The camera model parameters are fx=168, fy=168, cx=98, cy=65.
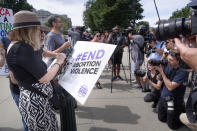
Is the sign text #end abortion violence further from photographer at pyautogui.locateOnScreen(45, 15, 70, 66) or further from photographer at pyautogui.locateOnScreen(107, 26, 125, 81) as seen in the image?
photographer at pyautogui.locateOnScreen(107, 26, 125, 81)

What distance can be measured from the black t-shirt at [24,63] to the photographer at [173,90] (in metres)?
1.92

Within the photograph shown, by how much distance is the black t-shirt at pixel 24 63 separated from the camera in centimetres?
139

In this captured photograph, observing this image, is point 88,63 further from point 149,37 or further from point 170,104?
point 149,37

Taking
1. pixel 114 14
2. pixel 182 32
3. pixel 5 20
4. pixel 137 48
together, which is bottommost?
pixel 137 48

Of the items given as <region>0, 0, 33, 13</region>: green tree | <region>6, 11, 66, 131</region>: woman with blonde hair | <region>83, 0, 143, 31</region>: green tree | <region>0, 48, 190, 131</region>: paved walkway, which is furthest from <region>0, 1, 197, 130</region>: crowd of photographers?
<region>0, 0, 33, 13</region>: green tree

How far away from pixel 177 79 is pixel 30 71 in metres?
2.17

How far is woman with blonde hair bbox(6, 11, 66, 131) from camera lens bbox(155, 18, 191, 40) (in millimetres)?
987

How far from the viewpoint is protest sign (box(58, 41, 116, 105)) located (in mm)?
1530

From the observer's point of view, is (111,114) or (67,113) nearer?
(67,113)

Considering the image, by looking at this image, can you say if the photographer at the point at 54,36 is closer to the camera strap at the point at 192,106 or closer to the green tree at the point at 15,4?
the camera strap at the point at 192,106

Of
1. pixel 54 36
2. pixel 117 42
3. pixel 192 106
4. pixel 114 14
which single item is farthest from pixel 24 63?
pixel 114 14

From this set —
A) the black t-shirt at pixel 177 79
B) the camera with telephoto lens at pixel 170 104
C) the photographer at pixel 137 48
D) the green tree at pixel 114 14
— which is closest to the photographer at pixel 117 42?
the photographer at pixel 137 48

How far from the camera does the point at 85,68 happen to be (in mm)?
1670

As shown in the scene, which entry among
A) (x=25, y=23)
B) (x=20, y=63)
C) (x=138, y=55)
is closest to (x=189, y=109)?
(x=20, y=63)
